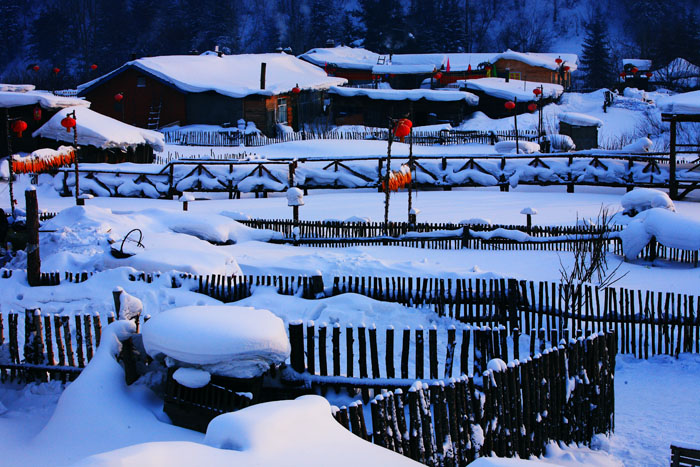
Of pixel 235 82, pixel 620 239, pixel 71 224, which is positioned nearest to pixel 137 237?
pixel 71 224

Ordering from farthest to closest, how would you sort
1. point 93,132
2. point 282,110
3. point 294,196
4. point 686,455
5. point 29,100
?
point 282,110 → point 29,100 → point 93,132 → point 294,196 → point 686,455

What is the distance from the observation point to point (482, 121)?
163ft

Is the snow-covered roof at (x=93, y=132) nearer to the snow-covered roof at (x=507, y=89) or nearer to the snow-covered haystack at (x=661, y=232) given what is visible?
the snow-covered haystack at (x=661, y=232)

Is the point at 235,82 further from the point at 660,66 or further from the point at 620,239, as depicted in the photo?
the point at 660,66

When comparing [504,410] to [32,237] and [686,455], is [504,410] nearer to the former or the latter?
[686,455]

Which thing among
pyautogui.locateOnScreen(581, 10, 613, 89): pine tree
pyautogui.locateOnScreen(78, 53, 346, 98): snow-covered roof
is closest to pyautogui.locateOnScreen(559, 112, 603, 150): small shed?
pyautogui.locateOnScreen(78, 53, 346, 98): snow-covered roof

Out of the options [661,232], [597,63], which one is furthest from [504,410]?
[597,63]

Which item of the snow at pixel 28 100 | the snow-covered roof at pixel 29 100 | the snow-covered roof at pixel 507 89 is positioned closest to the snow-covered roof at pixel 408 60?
the snow-covered roof at pixel 507 89

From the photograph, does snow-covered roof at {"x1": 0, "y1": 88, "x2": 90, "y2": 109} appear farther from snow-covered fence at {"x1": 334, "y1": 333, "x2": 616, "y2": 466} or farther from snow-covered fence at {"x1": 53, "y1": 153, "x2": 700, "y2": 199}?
snow-covered fence at {"x1": 334, "y1": 333, "x2": 616, "y2": 466}

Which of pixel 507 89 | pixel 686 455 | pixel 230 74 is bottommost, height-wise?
pixel 686 455

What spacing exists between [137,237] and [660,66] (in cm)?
7181

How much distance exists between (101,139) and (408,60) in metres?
41.9

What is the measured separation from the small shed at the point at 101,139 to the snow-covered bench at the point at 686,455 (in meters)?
27.5

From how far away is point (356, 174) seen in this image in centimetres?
2781
